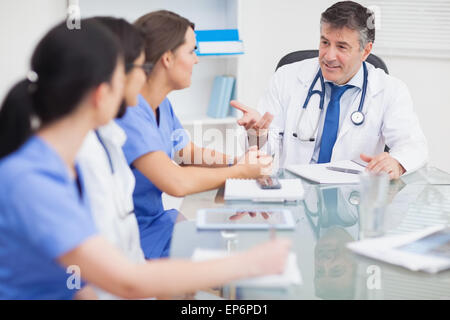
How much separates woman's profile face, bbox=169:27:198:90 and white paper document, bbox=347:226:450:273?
83 centimetres

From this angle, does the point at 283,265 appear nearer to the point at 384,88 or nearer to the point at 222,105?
the point at 384,88

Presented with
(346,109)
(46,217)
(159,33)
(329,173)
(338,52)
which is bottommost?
(329,173)

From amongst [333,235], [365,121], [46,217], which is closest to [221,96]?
[365,121]

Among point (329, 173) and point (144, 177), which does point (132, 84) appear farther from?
point (329, 173)

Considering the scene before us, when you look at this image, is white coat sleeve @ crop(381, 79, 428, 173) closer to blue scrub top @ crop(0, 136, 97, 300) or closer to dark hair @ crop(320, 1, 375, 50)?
dark hair @ crop(320, 1, 375, 50)

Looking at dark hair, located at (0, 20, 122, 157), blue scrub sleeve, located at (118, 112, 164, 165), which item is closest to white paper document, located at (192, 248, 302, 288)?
dark hair, located at (0, 20, 122, 157)

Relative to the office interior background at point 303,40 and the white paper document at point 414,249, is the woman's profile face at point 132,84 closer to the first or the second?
the white paper document at point 414,249

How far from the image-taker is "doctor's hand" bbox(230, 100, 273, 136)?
2066 millimetres

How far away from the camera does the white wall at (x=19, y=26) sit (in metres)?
3.13

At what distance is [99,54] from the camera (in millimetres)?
1050

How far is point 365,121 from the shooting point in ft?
7.56

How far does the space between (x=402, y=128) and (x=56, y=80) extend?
1.58 meters
